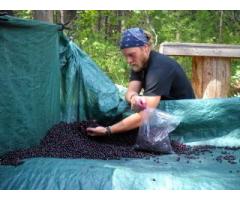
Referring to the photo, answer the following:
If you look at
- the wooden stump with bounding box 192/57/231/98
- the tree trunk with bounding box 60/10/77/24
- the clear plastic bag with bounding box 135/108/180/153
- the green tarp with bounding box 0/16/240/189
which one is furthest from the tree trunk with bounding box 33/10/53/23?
the tree trunk with bounding box 60/10/77/24

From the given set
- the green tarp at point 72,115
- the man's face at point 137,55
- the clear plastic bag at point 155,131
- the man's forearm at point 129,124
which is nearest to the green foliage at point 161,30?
the green tarp at point 72,115

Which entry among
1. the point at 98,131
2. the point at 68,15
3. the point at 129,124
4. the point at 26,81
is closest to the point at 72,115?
the point at 98,131

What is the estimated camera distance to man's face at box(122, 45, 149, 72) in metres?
2.99

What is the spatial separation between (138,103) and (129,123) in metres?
0.15

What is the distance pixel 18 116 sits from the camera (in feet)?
8.79

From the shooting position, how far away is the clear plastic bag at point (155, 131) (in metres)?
2.82

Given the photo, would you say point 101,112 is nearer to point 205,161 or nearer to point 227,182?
point 205,161

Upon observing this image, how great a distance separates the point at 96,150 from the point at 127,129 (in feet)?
1.04

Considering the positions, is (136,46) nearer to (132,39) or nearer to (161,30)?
(132,39)

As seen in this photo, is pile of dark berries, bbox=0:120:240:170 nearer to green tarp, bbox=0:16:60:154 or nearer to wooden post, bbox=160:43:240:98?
green tarp, bbox=0:16:60:154

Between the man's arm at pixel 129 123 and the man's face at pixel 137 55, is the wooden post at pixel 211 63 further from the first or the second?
the man's arm at pixel 129 123

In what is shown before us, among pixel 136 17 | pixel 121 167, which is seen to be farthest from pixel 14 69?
pixel 136 17

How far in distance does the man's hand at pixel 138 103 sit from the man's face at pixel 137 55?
245 millimetres
